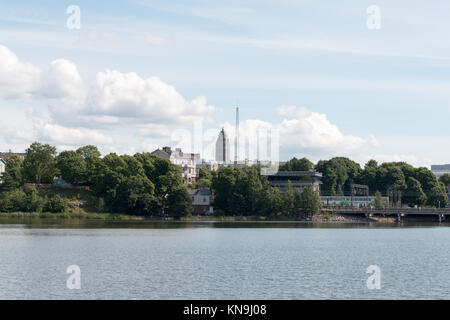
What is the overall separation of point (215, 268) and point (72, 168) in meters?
129

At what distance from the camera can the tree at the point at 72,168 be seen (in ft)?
590

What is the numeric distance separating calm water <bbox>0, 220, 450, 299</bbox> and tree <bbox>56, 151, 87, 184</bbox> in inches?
3642

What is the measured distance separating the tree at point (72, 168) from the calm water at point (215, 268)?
92.5m

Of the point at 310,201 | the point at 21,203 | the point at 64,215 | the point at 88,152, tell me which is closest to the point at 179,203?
the point at 64,215

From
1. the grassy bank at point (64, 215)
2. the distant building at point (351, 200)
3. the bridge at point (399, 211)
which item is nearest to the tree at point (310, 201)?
the bridge at point (399, 211)

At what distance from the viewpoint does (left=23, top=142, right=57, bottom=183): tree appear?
187625mm

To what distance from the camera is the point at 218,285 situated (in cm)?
4734

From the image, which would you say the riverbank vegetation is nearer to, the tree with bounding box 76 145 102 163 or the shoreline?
the shoreline


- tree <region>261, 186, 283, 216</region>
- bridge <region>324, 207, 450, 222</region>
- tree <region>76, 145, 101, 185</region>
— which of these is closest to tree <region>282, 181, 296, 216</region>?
tree <region>261, 186, 283, 216</region>

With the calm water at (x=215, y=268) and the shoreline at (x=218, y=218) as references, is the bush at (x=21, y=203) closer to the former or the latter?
the shoreline at (x=218, y=218)
